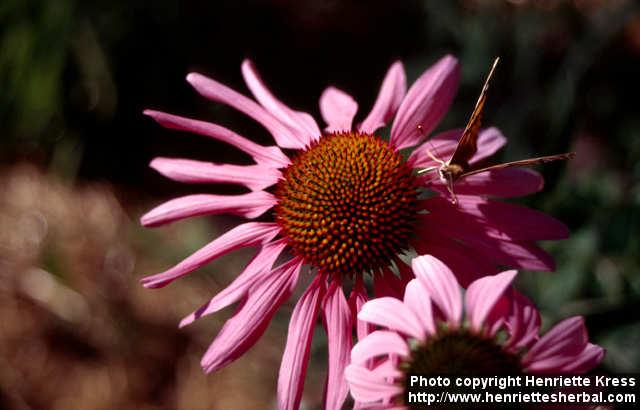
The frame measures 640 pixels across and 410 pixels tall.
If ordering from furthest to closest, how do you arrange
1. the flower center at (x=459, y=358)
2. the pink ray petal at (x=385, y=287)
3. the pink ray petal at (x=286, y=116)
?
the pink ray petal at (x=286, y=116), the pink ray petal at (x=385, y=287), the flower center at (x=459, y=358)

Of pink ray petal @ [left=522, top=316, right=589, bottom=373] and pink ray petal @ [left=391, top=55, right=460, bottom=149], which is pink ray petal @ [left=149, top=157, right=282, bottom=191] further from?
pink ray petal @ [left=522, top=316, right=589, bottom=373]

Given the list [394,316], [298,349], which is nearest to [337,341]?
[298,349]

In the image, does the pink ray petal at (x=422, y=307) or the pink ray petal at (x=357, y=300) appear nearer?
the pink ray petal at (x=422, y=307)

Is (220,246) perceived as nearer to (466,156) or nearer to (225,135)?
(225,135)

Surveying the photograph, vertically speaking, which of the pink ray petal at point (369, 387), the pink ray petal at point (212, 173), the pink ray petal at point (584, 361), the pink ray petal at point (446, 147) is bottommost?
the pink ray petal at point (369, 387)

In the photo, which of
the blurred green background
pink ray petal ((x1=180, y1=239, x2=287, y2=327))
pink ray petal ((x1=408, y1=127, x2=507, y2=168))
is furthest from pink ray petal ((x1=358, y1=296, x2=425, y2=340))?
the blurred green background

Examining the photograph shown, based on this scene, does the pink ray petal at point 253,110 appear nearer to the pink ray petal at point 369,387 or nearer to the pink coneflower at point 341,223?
the pink coneflower at point 341,223

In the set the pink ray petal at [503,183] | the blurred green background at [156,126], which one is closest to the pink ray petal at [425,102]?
the pink ray petal at [503,183]
